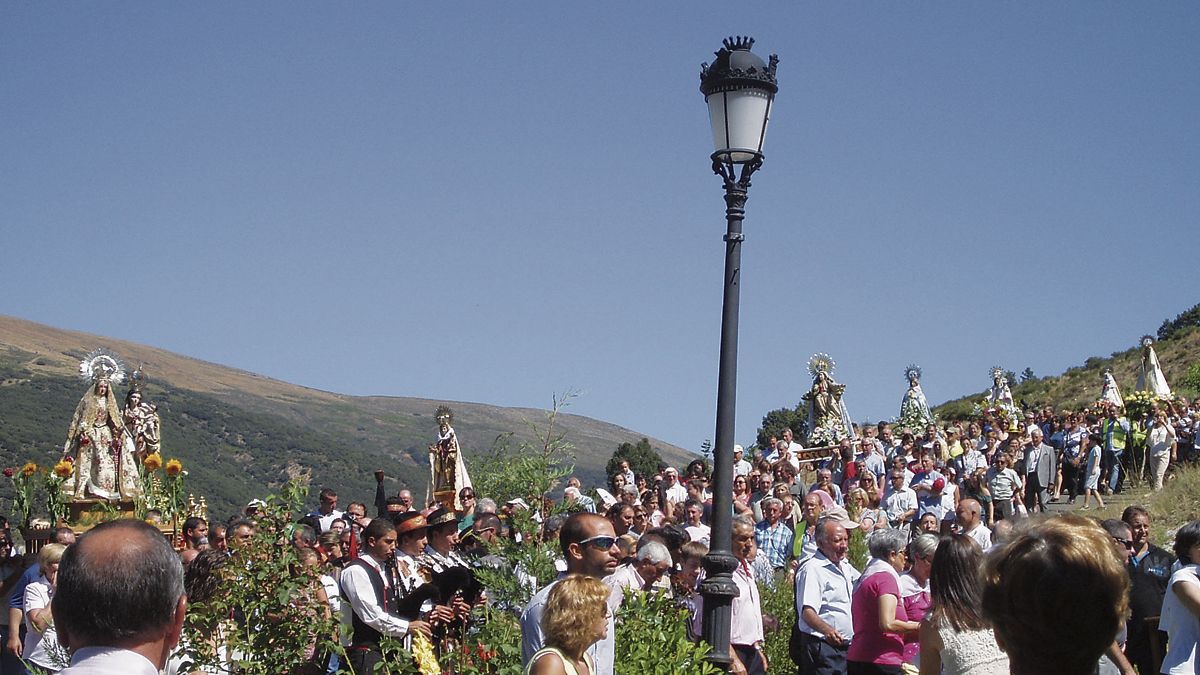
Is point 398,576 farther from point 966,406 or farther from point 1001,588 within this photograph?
point 966,406

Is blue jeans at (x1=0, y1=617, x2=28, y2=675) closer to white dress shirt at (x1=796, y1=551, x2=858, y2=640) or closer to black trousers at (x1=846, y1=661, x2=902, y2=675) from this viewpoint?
white dress shirt at (x1=796, y1=551, x2=858, y2=640)

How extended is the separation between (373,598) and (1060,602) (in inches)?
199

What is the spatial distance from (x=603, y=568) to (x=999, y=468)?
12687 millimetres

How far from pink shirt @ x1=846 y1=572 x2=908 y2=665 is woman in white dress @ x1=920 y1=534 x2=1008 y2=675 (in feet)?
6.83

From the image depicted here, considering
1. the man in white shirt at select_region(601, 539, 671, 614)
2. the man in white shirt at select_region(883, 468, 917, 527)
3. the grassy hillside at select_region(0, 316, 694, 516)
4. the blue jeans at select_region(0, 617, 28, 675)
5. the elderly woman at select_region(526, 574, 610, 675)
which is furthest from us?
the grassy hillside at select_region(0, 316, 694, 516)

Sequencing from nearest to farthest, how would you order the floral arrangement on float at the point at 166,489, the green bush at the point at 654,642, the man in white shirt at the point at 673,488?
the green bush at the point at 654,642 → the floral arrangement on float at the point at 166,489 → the man in white shirt at the point at 673,488

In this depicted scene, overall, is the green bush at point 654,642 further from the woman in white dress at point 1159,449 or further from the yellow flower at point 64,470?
the woman in white dress at point 1159,449

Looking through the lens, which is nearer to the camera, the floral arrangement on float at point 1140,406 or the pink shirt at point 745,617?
the pink shirt at point 745,617

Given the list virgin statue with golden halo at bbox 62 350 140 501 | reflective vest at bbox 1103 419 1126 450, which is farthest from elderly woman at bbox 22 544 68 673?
reflective vest at bbox 1103 419 1126 450

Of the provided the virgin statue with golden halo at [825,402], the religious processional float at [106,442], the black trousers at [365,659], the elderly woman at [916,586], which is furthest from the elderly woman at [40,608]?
the virgin statue with golden halo at [825,402]

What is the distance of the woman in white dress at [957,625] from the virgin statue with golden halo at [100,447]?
56.5ft

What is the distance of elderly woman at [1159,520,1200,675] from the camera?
6.55m

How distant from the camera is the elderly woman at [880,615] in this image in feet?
23.2

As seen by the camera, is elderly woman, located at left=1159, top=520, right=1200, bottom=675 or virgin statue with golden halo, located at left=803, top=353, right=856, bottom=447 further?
virgin statue with golden halo, located at left=803, top=353, right=856, bottom=447
